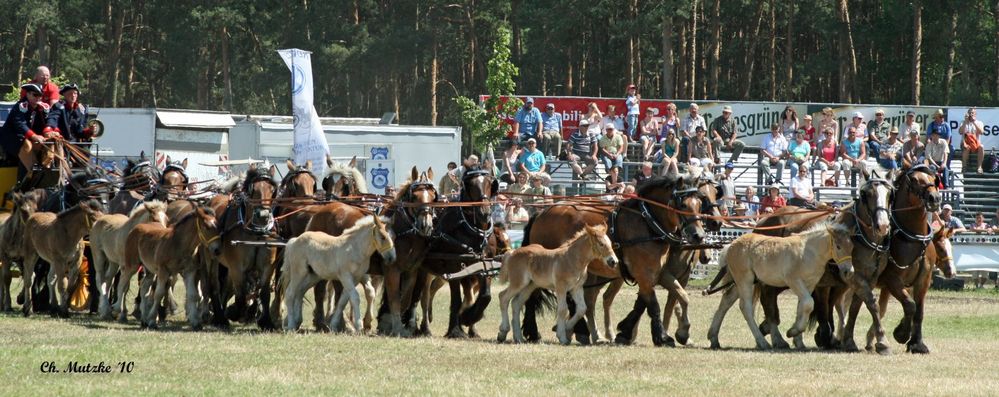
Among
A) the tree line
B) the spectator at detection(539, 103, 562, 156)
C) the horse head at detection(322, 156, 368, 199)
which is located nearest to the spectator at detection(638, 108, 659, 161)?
the spectator at detection(539, 103, 562, 156)

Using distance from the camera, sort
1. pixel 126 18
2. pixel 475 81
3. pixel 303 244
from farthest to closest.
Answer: pixel 126 18
pixel 475 81
pixel 303 244

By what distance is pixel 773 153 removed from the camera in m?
29.4

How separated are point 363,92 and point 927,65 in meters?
26.0

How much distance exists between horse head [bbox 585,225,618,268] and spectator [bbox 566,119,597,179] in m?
14.6

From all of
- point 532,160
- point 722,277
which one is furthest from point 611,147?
point 722,277

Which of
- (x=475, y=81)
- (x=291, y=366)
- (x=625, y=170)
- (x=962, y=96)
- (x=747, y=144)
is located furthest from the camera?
(x=475, y=81)

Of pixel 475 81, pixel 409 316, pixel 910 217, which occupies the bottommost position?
pixel 409 316

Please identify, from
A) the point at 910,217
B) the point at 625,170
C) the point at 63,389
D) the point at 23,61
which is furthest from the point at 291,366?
the point at 23,61

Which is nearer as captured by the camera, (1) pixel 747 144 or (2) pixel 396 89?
(1) pixel 747 144

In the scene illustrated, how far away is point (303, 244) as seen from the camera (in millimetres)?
16031

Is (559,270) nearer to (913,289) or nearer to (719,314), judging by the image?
(719,314)

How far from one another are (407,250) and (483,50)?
47.3 metres

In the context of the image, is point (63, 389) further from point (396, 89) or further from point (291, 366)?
point (396, 89)

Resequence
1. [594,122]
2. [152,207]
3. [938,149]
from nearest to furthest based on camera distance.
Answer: [152,207] → [938,149] → [594,122]
